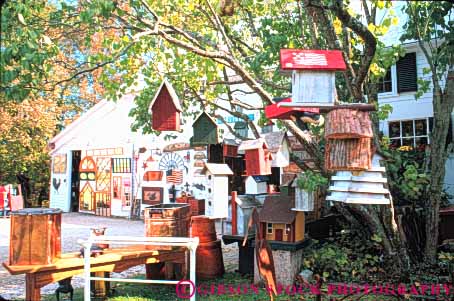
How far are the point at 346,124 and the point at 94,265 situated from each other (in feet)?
11.1

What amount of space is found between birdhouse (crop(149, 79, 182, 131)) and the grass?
247 cm

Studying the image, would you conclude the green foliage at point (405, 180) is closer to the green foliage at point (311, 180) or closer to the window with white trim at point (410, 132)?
the green foliage at point (311, 180)

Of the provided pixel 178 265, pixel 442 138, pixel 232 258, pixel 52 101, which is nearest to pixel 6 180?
pixel 52 101

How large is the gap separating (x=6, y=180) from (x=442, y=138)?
20.7 m

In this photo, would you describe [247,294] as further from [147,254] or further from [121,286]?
[121,286]

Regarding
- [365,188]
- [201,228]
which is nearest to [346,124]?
[365,188]

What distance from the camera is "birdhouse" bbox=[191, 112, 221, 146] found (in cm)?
461

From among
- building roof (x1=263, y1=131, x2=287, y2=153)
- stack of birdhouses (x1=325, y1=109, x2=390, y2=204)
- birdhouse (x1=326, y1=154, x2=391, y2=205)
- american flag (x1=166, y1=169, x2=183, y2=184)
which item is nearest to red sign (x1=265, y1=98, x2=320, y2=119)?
stack of birdhouses (x1=325, y1=109, x2=390, y2=204)

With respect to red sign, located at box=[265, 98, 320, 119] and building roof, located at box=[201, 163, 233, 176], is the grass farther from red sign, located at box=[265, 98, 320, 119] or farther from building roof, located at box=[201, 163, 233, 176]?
red sign, located at box=[265, 98, 320, 119]

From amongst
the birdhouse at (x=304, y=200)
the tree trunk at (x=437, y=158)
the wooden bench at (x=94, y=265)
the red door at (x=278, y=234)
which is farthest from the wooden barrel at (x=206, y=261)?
the tree trunk at (x=437, y=158)

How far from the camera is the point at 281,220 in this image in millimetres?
5812

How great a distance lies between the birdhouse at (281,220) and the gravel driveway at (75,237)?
183cm

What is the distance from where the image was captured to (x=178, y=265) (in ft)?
19.9

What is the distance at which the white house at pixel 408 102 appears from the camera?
10352mm
